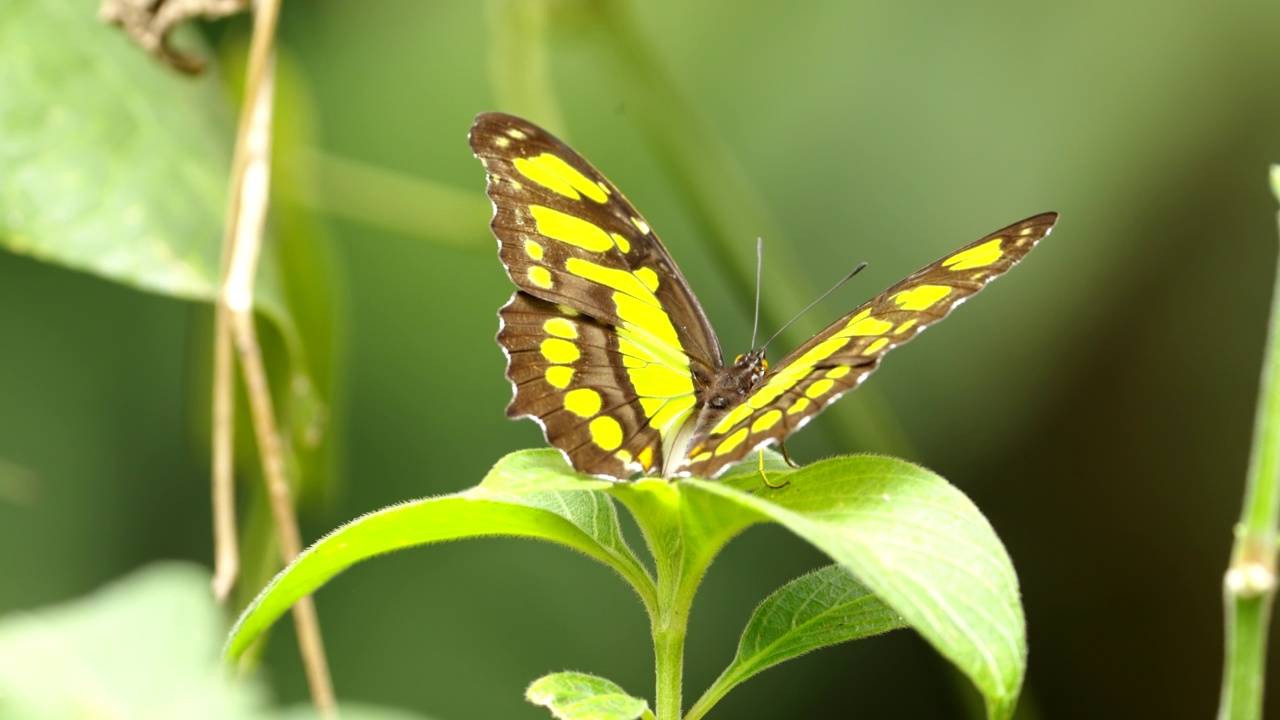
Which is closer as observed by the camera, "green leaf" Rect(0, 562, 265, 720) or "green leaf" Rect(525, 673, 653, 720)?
"green leaf" Rect(0, 562, 265, 720)

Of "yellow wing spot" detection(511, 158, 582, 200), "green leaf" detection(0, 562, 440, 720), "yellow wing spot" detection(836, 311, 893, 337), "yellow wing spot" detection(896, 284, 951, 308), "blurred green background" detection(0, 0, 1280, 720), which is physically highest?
"yellow wing spot" detection(511, 158, 582, 200)

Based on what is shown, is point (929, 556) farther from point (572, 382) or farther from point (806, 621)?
point (572, 382)

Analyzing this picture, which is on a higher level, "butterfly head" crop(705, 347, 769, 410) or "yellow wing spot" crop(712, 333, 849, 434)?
"yellow wing spot" crop(712, 333, 849, 434)

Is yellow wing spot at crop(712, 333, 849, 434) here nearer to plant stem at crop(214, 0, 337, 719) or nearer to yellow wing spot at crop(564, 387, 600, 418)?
yellow wing spot at crop(564, 387, 600, 418)

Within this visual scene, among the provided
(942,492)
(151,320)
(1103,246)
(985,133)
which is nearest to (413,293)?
(151,320)

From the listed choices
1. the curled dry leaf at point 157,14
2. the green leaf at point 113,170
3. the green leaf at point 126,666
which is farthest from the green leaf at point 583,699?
the curled dry leaf at point 157,14

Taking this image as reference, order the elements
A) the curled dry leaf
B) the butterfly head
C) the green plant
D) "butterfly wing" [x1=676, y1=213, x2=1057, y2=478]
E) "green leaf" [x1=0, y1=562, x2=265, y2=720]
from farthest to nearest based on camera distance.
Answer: the curled dry leaf → the butterfly head → "butterfly wing" [x1=676, y1=213, x2=1057, y2=478] → the green plant → "green leaf" [x1=0, y1=562, x2=265, y2=720]

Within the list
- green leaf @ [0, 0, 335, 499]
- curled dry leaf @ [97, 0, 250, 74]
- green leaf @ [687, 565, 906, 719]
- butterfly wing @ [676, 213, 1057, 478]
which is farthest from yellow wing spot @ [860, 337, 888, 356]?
curled dry leaf @ [97, 0, 250, 74]
